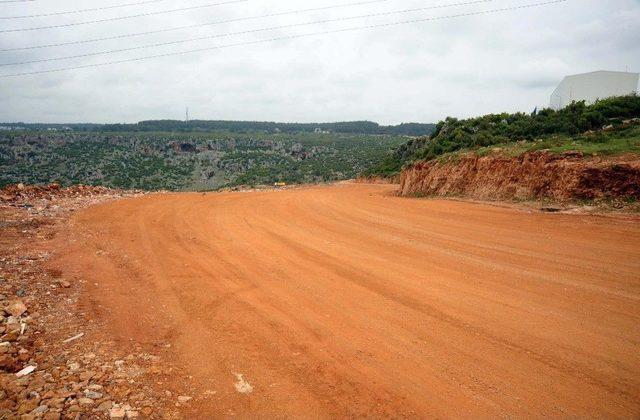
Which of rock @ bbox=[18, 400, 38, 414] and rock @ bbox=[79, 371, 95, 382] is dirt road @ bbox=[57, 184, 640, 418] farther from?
rock @ bbox=[18, 400, 38, 414]

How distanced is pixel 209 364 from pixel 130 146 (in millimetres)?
92710

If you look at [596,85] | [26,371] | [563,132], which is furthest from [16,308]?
[596,85]

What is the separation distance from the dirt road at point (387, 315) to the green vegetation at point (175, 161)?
143 ft

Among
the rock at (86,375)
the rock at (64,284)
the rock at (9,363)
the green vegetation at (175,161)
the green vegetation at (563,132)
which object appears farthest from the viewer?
the green vegetation at (175,161)

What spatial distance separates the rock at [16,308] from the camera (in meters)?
4.69

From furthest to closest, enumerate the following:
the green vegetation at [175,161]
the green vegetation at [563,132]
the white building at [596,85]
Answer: the green vegetation at [175,161], the white building at [596,85], the green vegetation at [563,132]

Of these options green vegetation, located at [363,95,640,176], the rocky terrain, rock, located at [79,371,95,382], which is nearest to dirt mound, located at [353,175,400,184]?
green vegetation, located at [363,95,640,176]

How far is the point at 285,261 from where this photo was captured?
7.19 metres

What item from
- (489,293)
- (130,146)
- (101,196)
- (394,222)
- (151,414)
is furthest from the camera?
(130,146)

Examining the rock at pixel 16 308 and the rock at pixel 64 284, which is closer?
the rock at pixel 16 308

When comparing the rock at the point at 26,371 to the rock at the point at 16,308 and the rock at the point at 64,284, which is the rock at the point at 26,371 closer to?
the rock at the point at 16,308

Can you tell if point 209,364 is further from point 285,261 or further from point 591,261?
point 591,261

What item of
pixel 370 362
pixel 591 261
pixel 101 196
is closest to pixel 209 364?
pixel 370 362

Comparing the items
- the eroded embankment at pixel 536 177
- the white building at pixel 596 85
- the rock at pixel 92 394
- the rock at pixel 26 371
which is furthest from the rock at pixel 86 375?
the white building at pixel 596 85
